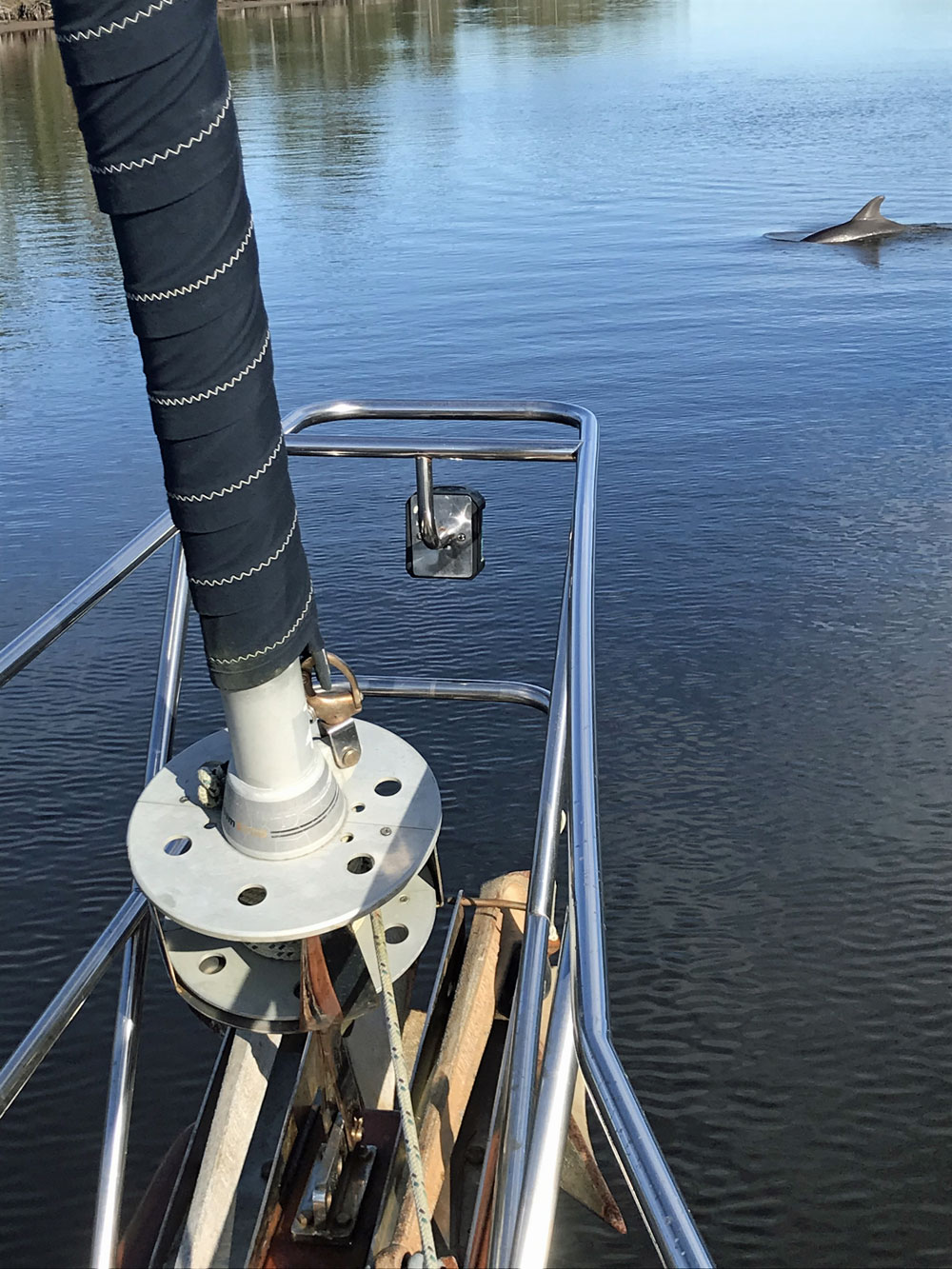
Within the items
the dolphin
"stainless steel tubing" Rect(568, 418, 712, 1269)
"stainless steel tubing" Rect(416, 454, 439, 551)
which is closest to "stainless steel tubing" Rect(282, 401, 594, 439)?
"stainless steel tubing" Rect(416, 454, 439, 551)

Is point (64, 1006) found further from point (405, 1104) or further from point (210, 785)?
point (405, 1104)

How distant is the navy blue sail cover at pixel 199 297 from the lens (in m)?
1.31

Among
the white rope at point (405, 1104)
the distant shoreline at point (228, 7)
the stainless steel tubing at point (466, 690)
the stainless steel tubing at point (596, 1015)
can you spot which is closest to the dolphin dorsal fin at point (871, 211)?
the stainless steel tubing at point (466, 690)

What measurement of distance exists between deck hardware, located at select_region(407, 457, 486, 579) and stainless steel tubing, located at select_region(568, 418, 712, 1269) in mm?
838

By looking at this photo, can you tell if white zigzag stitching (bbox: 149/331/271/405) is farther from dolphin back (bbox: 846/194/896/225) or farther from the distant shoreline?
the distant shoreline

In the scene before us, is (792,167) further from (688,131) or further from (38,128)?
(38,128)

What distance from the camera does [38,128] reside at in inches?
1085

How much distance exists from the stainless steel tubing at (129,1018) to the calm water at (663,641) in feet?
8.12

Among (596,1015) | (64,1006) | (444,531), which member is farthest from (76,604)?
(596,1015)

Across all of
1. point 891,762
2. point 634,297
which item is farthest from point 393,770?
point 634,297

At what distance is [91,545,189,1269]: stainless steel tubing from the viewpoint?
1.94m

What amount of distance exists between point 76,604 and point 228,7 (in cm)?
6624

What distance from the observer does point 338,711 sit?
1904 millimetres

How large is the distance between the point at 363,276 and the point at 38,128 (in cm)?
1627
